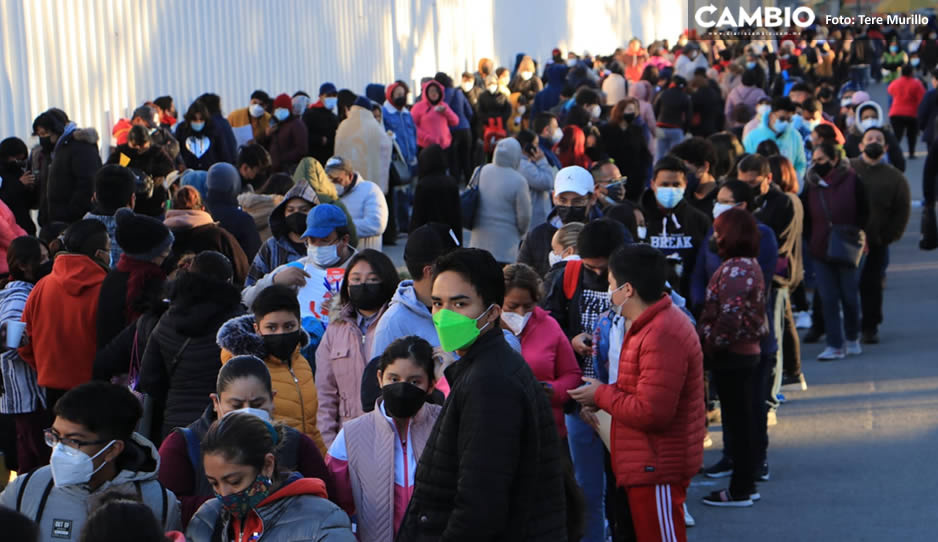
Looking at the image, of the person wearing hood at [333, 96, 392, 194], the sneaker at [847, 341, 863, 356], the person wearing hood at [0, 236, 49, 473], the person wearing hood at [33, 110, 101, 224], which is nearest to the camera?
the person wearing hood at [0, 236, 49, 473]

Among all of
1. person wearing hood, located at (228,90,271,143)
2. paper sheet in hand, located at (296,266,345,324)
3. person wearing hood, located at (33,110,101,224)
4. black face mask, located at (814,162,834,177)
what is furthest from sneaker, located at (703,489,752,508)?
person wearing hood, located at (228,90,271,143)

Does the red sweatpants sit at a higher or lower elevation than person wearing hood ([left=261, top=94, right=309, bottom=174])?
lower

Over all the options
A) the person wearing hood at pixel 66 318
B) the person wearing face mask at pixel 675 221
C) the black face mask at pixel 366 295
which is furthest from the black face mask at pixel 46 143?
the black face mask at pixel 366 295

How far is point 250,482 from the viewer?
3.83 m

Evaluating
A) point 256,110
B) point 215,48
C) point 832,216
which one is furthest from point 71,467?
point 215,48

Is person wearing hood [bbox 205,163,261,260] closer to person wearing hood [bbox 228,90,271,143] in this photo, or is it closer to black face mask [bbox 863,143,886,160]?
black face mask [bbox 863,143,886,160]

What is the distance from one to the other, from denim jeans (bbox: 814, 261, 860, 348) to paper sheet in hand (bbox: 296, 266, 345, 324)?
529 cm

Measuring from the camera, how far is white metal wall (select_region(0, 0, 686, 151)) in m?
13.5

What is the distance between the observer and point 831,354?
11203 mm

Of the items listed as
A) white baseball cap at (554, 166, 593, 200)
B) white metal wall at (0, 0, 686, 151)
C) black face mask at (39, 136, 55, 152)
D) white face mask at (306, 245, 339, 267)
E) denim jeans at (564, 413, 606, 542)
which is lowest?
denim jeans at (564, 413, 606, 542)

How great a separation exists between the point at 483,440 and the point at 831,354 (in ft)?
26.2

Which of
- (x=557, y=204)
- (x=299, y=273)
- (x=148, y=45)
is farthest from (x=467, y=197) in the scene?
(x=148, y=45)

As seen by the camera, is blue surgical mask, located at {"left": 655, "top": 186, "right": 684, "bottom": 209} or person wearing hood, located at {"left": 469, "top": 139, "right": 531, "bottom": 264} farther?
person wearing hood, located at {"left": 469, "top": 139, "right": 531, "bottom": 264}

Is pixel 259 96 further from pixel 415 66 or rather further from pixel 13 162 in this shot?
pixel 415 66
